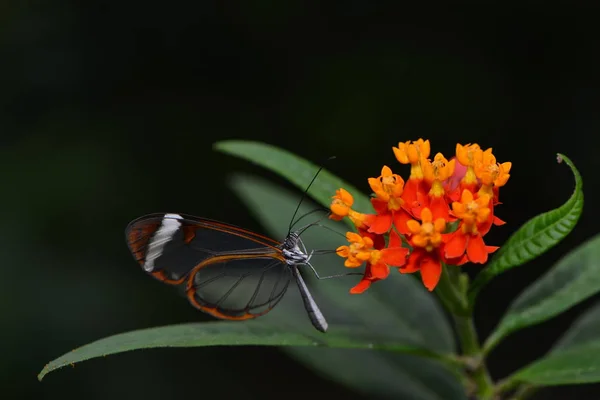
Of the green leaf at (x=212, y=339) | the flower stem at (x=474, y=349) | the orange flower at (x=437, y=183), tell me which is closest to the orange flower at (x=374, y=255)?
the orange flower at (x=437, y=183)

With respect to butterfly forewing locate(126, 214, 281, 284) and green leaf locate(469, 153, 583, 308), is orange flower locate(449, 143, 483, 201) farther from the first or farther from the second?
butterfly forewing locate(126, 214, 281, 284)

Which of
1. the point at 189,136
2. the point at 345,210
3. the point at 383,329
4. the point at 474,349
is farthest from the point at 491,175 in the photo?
the point at 189,136

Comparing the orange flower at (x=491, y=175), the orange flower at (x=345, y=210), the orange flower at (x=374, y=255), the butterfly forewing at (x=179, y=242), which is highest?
the orange flower at (x=491, y=175)

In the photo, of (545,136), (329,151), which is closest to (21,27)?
(329,151)

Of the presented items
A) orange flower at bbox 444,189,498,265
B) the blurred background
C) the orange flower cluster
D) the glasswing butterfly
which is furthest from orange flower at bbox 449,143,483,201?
the blurred background

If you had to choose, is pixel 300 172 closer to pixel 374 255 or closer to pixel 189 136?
pixel 374 255

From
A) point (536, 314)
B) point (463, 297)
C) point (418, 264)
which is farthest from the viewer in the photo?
point (536, 314)

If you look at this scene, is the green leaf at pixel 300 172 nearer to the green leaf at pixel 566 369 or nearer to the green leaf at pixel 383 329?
the green leaf at pixel 383 329

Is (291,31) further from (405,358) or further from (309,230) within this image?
(405,358)
